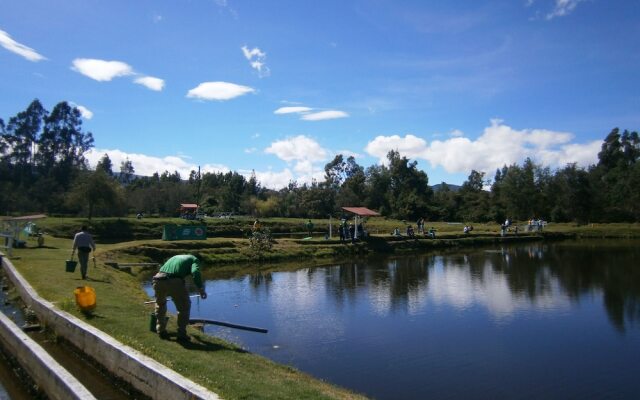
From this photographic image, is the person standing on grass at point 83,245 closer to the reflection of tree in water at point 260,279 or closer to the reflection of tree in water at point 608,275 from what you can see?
the reflection of tree in water at point 260,279

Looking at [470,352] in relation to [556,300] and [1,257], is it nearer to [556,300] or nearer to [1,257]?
[556,300]

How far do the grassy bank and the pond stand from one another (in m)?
2.82

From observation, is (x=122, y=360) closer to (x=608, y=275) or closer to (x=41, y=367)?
(x=41, y=367)


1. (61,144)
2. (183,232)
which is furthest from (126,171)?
(183,232)

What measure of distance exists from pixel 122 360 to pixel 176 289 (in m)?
1.95

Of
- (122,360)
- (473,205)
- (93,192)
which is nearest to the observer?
(122,360)

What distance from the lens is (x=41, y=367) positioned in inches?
369

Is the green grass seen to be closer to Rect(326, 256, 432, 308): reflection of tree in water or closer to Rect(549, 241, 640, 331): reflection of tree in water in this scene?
Rect(326, 256, 432, 308): reflection of tree in water

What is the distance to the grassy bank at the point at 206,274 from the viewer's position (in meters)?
8.84

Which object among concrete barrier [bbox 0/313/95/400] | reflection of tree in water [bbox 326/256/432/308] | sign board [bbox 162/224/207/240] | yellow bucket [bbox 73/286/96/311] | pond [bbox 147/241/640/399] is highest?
sign board [bbox 162/224/207/240]

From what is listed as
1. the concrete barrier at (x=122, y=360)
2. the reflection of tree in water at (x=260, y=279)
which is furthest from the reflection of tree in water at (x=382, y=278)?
the concrete barrier at (x=122, y=360)

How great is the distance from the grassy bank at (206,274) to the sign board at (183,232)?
1628 millimetres

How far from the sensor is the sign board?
39.4 meters

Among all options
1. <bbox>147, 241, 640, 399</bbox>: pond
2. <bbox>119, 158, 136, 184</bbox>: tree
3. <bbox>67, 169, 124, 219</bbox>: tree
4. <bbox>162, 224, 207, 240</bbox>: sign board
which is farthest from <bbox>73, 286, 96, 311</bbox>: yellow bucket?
<bbox>119, 158, 136, 184</bbox>: tree
